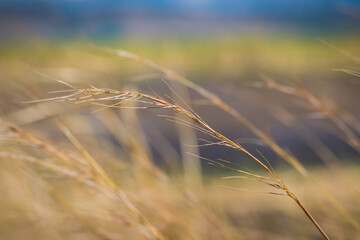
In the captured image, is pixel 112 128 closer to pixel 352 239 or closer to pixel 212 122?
pixel 352 239

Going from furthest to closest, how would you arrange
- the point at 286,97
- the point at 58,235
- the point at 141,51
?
the point at 141,51 < the point at 286,97 < the point at 58,235

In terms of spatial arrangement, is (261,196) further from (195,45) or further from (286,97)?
(195,45)

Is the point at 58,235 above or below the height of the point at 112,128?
below

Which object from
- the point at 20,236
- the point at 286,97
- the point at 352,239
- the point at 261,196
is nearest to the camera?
the point at 352,239

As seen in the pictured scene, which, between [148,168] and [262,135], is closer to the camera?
[262,135]

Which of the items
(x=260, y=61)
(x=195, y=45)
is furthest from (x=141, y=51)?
(x=260, y=61)

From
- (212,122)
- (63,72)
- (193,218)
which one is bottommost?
(212,122)

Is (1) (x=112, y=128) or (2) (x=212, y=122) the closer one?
(1) (x=112, y=128)

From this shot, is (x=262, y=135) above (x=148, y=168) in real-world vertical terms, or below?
above

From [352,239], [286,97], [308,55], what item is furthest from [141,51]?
[352,239]
